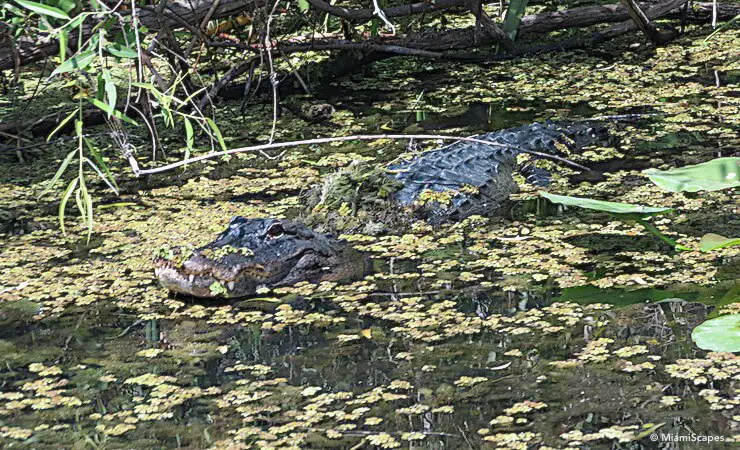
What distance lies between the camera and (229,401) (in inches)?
136

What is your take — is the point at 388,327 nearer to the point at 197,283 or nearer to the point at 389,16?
the point at 197,283

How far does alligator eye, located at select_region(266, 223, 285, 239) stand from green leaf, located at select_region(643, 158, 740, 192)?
5.90 feet

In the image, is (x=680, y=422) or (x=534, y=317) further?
(x=534, y=317)

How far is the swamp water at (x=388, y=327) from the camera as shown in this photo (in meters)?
3.20

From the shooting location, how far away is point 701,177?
350cm

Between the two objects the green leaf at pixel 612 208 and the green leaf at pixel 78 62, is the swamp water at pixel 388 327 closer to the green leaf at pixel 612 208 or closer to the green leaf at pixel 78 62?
the green leaf at pixel 612 208

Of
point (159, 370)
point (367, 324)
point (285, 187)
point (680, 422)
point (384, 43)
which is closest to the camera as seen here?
point (680, 422)

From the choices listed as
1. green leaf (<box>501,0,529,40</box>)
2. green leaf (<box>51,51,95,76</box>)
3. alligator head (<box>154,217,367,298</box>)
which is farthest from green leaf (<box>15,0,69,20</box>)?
green leaf (<box>501,0,529,40</box>)

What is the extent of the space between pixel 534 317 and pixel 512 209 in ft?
4.91

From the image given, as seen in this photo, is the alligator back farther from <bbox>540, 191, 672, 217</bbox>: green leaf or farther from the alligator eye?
<bbox>540, 191, 672, 217</bbox>: green leaf

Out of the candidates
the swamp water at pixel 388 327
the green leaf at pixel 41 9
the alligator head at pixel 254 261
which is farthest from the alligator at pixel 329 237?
the green leaf at pixel 41 9

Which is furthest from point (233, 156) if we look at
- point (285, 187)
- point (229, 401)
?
point (229, 401)

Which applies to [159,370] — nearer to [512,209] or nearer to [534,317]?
[534,317]

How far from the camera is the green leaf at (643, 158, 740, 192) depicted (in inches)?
134
